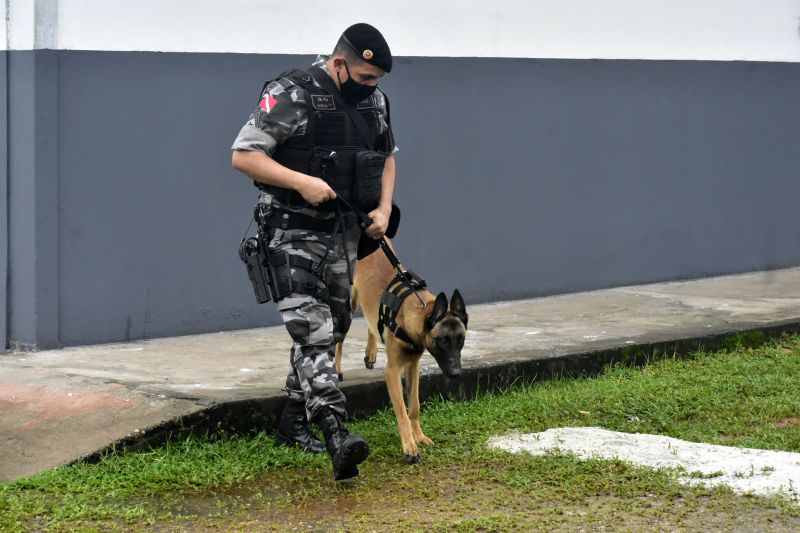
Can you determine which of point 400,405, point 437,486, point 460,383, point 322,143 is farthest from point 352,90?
point 460,383

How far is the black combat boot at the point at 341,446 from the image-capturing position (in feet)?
16.4

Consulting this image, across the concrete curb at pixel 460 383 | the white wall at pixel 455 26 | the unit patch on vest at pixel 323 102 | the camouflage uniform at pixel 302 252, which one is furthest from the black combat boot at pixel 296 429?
the white wall at pixel 455 26

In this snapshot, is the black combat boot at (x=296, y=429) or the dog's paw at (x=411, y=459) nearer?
the dog's paw at (x=411, y=459)

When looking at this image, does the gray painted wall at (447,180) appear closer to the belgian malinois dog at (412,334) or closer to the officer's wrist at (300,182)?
the belgian malinois dog at (412,334)

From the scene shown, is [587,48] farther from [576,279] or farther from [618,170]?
Result: [576,279]

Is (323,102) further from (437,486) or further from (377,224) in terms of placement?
(437,486)

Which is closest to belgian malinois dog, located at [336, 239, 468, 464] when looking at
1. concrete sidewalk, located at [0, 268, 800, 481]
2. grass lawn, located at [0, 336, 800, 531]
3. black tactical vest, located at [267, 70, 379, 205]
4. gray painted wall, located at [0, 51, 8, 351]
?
grass lawn, located at [0, 336, 800, 531]

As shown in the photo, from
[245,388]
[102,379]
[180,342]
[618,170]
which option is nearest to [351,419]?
[245,388]

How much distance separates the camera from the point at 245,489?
514 cm

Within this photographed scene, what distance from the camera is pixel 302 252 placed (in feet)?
17.4

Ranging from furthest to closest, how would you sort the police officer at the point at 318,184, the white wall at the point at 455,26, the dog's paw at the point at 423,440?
the white wall at the point at 455,26, the dog's paw at the point at 423,440, the police officer at the point at 318,184

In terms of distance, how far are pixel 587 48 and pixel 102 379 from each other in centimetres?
499

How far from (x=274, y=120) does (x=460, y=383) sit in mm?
2104

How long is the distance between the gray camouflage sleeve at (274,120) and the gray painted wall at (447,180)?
2.25 meters
